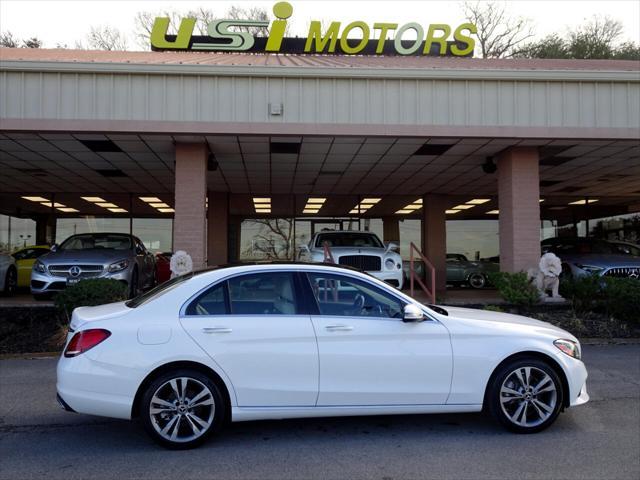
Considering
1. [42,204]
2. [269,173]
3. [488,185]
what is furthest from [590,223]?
[42,204]

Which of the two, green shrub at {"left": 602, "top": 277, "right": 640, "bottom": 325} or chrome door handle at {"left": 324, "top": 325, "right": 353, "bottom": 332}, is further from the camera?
green shrub at {"left": 602, "top": 277, "right": 640, "bottom": 325}

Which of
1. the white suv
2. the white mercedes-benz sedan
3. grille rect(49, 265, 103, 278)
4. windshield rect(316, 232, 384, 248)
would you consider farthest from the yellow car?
the white mercedes-benz sedan

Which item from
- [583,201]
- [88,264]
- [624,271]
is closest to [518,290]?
[624,271]

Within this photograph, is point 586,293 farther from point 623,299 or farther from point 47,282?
point 47,282

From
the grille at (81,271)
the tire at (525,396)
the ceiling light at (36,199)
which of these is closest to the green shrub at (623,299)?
the tire at (525,396)

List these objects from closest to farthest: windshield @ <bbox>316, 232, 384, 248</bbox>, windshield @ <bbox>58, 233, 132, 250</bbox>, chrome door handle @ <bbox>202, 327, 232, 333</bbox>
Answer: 1. chrome door handle @ <bbox>202, 327, 232, 333</bbox>
2. windshield @ <bbox>316, 232, 384, 248</bbox>
3. windshield @ <bbox>58, 233, 132, 250</bbox>

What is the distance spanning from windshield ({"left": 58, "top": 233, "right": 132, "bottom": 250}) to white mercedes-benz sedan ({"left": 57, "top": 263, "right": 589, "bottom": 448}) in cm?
829

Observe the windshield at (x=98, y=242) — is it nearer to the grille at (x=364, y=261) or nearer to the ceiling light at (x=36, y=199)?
the grille at (x=364, y=261)

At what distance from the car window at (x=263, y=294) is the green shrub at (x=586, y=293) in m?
8.06

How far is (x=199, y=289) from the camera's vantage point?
15.5 feet

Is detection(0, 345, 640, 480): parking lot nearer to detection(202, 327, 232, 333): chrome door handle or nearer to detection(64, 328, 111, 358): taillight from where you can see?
detection(64, 328, 111, 358): taillight

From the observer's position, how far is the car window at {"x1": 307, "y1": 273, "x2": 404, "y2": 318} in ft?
15.8

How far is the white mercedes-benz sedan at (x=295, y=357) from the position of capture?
4453 mm

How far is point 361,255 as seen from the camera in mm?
11156
